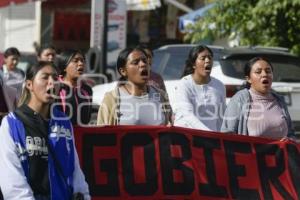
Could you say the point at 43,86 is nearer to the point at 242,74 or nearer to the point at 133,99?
the point at 133,99

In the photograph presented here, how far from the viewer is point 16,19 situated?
29.4 meters

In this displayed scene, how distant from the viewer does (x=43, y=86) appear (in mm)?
5562

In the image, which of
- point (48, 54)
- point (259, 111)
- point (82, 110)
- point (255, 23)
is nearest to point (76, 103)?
point (82, 110)

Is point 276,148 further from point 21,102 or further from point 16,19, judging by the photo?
point 16,19

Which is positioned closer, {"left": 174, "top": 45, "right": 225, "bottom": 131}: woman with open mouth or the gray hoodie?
the gray hoodie

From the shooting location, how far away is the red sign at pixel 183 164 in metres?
7.73

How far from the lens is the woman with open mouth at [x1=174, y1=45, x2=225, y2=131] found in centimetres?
870

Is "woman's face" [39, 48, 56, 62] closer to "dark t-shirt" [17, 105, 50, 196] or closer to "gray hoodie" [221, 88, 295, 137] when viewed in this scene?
"gray hoodie" [221, 88, 295, 137]

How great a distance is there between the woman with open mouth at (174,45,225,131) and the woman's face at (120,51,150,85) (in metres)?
1.12

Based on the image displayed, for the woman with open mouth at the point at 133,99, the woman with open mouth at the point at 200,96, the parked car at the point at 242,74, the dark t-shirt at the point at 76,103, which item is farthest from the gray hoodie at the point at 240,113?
the parked car at the point at 242,74

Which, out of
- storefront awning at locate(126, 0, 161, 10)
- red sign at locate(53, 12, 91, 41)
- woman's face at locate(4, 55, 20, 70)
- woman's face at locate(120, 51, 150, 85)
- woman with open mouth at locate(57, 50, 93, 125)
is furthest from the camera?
red sign at locate(53, 12, 91, 41)

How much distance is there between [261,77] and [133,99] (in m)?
1.30

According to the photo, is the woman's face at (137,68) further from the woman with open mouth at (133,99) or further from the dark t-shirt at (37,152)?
the dark t-shirt at (37,152)

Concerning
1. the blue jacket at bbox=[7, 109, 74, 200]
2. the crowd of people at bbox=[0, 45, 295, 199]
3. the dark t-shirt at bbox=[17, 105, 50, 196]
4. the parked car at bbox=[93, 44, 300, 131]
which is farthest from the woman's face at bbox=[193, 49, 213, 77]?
the dark t-shirt at bbox=[17, 105, 50, 196]
